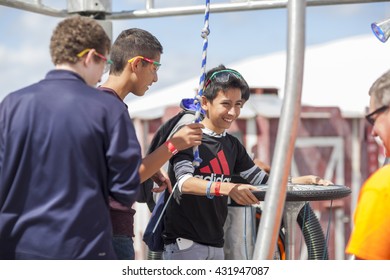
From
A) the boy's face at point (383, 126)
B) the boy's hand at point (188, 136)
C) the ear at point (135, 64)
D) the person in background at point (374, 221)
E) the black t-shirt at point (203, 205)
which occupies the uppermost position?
the ear at point (135, 64)

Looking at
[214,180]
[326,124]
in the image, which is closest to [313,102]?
[326,124]

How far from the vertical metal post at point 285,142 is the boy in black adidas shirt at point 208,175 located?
1263 millimetres

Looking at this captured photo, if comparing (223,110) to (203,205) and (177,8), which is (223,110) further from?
(177,8)

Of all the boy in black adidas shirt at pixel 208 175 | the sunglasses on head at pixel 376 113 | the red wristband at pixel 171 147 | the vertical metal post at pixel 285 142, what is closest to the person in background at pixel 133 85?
the red wristband at pixel 171 147

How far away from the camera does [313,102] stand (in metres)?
16.4

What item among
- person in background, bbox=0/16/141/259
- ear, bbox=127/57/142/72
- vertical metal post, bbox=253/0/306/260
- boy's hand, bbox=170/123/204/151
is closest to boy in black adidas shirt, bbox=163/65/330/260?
boy's hand, bbox=170/123/204/151

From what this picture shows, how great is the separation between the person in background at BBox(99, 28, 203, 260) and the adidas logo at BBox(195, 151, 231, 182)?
0.28 m

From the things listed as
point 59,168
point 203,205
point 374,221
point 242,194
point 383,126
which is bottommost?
point 203,205

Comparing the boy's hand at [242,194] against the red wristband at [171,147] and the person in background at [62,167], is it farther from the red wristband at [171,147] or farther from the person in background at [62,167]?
the person in background at [62,167]

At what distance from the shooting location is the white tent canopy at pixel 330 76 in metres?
16.5

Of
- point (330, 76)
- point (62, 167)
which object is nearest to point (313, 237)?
point (62, 167)

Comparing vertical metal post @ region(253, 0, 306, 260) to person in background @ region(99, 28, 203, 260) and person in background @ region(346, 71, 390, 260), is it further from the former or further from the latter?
person in background @ region(99, 28, 203, 260)

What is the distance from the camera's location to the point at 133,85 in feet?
12.9

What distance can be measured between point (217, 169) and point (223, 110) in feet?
1.02
